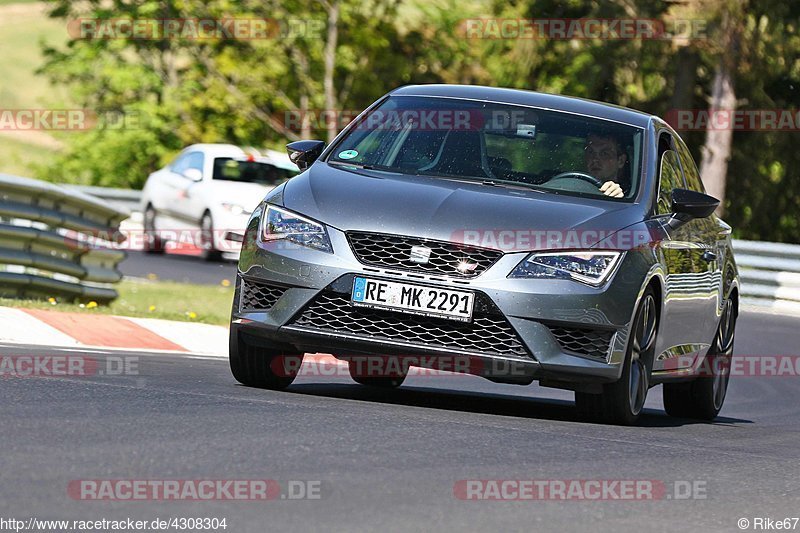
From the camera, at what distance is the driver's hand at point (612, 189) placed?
349 inches

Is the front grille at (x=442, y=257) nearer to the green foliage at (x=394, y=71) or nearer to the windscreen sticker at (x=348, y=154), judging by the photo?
the windscreen sticker at (x=348, y=154)

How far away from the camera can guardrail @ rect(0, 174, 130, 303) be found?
1388 cm

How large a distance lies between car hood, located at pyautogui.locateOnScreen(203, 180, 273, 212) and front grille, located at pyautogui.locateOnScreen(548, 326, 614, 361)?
16.3 m

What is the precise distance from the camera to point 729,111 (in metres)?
31.2

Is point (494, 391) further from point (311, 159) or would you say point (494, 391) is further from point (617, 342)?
point (617, 342)

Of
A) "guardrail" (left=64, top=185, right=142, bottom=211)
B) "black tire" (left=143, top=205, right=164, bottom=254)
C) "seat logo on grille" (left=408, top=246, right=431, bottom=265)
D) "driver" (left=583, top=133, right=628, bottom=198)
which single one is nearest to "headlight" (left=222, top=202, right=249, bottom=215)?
"black tire" (left=143, top=205, right=164, bottom=254)

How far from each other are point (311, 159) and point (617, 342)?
2.27 meters

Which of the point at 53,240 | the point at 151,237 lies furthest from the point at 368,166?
the point at 151,237

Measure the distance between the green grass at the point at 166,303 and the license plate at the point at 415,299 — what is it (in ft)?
16.5

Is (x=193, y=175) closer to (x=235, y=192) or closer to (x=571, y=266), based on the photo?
(x=235, y=192)

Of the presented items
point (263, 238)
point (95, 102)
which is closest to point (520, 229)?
point (263, 238)

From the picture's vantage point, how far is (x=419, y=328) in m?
8.03

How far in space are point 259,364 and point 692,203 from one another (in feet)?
8.04

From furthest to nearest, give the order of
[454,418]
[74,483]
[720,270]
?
1. [720,270]
2. [454,418]
3. [74,483]
